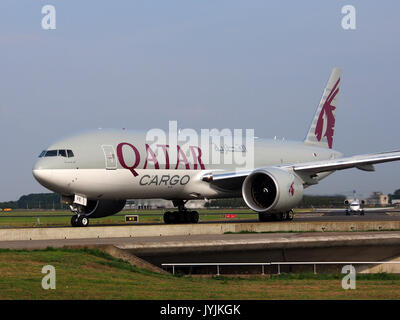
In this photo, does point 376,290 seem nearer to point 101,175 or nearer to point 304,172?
point 101,175

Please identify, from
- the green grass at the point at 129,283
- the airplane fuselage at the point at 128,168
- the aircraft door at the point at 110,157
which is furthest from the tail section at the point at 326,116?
the green grass at the point at 129,283

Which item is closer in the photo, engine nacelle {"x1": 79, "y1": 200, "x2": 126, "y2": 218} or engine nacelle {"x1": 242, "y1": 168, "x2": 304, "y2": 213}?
engine nacelle {"x1": 242, "y1": 168, "x2": 304, "y2": 213}

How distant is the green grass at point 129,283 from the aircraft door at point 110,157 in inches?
432

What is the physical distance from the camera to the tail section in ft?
146

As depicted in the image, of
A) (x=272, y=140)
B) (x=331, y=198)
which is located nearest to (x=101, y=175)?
(x=272, y=140)

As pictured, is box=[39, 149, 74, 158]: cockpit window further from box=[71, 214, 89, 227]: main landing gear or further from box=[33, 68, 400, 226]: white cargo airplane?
box=[71, 214, 89, 227]: main landing gear

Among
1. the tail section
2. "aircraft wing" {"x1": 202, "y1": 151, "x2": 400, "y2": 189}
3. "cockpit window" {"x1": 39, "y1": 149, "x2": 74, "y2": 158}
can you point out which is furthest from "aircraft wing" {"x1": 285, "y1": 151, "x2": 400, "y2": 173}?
"cockpit window" {"x1": 39, "y1": 149, "x2": 74, "y2": 158}

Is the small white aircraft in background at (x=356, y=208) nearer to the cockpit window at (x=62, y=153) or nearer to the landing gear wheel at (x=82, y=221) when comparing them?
the landing gear wheel at (x=82, y=221)

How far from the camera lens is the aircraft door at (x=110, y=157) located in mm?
30094

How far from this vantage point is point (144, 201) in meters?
35.2

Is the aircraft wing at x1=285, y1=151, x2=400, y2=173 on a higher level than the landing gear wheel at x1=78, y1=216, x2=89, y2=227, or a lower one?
higher

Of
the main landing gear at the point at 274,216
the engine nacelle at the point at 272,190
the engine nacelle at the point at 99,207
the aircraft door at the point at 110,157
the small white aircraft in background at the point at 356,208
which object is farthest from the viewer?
the small white aircraft in background at the point at 356,208

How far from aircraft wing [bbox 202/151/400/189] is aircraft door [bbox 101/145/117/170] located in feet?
18.4
